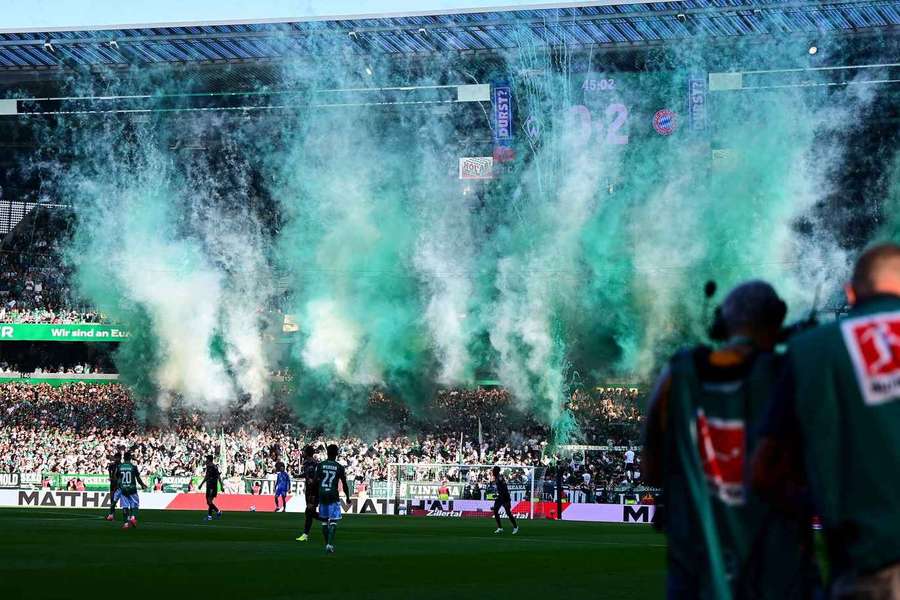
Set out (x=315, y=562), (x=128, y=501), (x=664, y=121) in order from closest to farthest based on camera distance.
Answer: (x=315, y=562)
(x=128, y=501)
(x=664, y=121)

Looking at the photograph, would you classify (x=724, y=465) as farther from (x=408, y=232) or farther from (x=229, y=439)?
(x=408, y=232)

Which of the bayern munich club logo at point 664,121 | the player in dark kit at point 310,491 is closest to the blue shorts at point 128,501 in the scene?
the player in dark kit at point 310,491

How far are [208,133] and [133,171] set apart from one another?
4.96 meters

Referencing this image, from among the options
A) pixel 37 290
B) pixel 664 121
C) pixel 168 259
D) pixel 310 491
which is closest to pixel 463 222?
pixel 664 121

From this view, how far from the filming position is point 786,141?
190 feet

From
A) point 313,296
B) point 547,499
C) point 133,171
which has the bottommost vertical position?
point 547,499

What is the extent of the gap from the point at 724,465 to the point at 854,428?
80 centimetres

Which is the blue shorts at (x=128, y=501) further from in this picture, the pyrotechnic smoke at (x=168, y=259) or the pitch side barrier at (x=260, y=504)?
the pyrotechnic smoke at (x=168, y=259)

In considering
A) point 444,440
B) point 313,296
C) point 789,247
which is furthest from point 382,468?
point 789,247

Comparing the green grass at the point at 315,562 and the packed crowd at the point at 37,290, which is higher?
the packed crowd at the point at 37,290

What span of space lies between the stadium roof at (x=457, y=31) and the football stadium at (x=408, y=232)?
174 millimetres

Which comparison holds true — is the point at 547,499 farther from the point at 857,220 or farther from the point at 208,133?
the point at 208,133

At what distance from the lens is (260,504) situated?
4525 centimetres

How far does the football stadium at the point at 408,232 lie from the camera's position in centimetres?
5078
